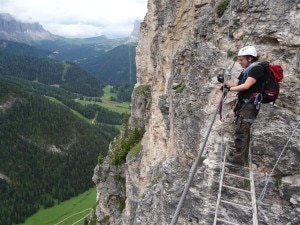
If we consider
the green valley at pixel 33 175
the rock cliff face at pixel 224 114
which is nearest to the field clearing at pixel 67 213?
the green valley at pixel 33 175

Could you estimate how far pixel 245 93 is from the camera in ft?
42.1

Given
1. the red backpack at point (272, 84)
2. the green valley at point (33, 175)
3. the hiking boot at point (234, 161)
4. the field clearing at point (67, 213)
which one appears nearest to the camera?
the red backpack at point (272, 84)

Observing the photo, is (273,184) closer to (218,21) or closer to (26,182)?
(218,21)

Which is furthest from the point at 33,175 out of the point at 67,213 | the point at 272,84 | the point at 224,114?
the point at 272,84

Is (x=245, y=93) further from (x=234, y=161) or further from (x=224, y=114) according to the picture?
(x=224, y=114)

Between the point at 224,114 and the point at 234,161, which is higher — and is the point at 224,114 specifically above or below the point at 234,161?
above

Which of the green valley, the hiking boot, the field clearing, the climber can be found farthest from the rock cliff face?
the green valley

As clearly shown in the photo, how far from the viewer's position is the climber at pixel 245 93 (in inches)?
476

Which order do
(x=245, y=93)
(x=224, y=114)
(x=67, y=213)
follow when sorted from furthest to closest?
(x=67, y=213), (x=224, y=114), (x=245, y=93)

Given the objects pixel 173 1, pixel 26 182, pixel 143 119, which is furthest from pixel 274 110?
pixel 26 182

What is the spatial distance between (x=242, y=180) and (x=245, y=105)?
317 cm

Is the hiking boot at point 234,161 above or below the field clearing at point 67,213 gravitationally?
above

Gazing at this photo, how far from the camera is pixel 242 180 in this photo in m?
13.7

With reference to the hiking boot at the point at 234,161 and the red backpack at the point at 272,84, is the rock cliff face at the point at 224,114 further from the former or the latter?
the red backpack at the point at 272,84
